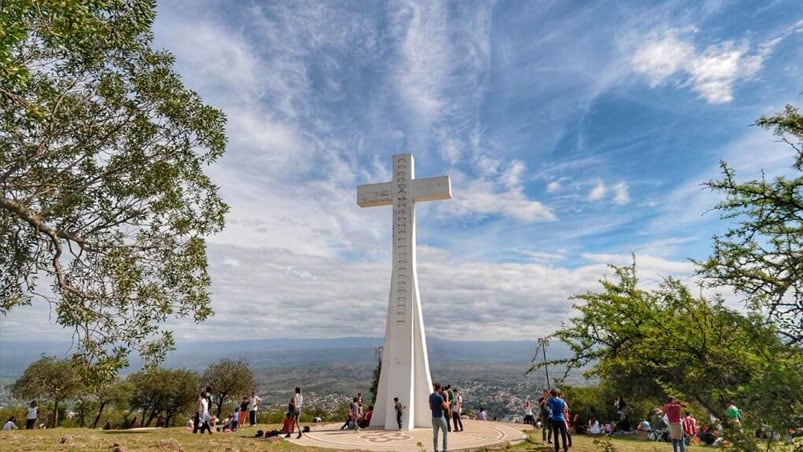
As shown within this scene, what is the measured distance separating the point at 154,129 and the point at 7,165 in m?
2.65

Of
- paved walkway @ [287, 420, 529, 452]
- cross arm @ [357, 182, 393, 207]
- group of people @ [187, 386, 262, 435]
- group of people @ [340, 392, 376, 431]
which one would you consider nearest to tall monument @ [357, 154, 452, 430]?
cross arm @ [357, 182, 393, 207]

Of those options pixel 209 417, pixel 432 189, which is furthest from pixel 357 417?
pixel 432 189

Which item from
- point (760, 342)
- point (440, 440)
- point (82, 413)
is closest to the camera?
point (760, 342)

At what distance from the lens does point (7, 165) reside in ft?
26.7

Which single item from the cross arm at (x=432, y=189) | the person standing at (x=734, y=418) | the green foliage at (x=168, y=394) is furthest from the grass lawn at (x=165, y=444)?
the green foliage at (x=168, y=394)

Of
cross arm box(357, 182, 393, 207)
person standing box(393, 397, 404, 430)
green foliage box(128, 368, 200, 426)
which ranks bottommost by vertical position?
green foliage box(128, 368, 200, 426)

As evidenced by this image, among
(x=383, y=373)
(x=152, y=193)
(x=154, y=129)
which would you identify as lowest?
(x=383, y=373)

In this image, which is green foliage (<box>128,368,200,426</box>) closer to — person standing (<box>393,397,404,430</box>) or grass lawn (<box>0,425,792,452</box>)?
grass lawn (<box>0,425,792,452</box>)

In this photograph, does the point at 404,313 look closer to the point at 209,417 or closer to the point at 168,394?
the point at 209,417

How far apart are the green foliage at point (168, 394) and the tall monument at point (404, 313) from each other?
24848mm

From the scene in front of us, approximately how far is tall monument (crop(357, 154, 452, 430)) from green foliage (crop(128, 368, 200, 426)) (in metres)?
24.8

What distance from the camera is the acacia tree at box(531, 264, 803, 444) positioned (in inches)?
120

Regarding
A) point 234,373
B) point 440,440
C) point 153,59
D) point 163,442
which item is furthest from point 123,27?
point 234,373

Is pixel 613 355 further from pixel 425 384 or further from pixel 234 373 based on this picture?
pixel 234 373
